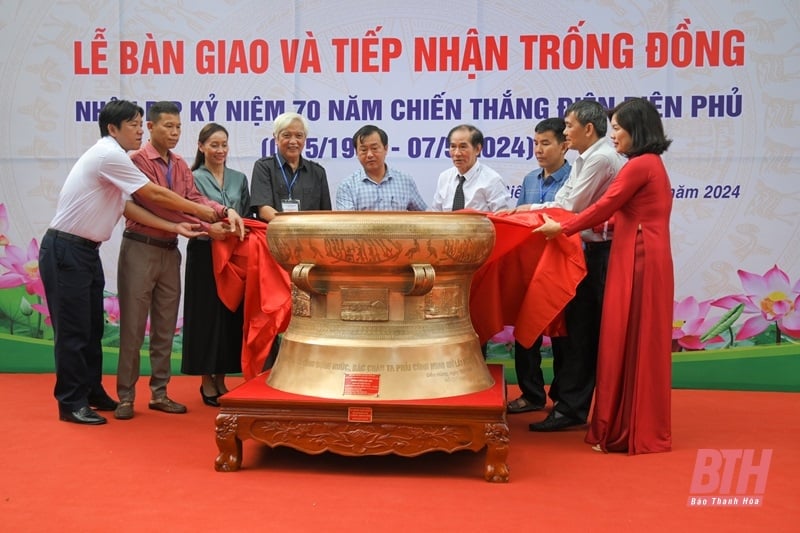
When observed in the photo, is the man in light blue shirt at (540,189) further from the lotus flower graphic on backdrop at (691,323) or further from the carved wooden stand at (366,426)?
the carved wooden stand at (366,426)

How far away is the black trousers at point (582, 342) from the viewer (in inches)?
149

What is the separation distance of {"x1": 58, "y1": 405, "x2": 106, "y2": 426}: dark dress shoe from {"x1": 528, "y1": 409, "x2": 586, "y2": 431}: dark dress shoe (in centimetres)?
195

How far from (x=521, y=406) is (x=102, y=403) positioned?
2069mm

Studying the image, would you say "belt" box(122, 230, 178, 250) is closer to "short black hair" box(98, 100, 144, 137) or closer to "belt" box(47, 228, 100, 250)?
"belt" box(47, 228, 100, 250)

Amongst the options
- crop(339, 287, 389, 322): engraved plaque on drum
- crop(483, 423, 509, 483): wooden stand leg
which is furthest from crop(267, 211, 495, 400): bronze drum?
crop(483, 423, 509, 483): wooden stand leg

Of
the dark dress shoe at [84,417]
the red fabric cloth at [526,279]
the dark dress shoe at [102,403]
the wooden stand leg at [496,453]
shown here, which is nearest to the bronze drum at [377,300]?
the wooden stand leg at [496,453]

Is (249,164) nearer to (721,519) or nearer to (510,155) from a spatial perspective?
(510,155)

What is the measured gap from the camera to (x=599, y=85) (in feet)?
16.1

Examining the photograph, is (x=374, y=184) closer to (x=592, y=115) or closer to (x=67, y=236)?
(x=592, y=115)

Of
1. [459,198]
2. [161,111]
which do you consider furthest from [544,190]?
[161,111]

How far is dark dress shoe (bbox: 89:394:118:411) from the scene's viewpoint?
415cm

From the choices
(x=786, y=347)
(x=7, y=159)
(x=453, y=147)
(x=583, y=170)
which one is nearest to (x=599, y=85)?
(x=453, y=147)

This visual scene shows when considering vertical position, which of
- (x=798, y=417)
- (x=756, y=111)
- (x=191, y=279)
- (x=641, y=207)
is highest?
(x=756, y=111)

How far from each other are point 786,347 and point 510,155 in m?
1.92
